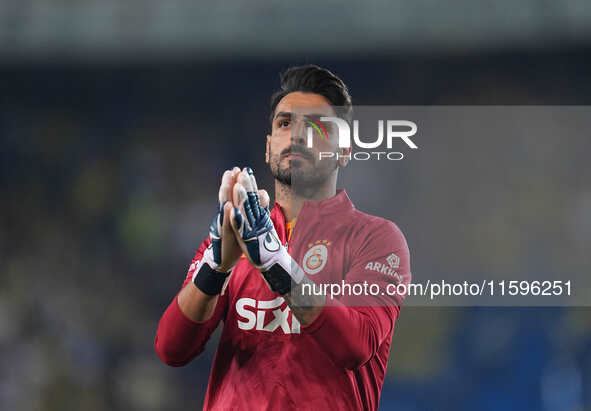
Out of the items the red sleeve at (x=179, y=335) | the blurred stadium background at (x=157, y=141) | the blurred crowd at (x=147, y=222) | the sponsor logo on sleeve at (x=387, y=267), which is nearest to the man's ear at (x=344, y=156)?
the sponsor logo on sleeve at (x=387, y=267)

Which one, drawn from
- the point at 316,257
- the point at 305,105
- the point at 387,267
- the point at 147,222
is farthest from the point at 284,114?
the point at 147,222

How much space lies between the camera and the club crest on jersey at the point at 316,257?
1.59 meters

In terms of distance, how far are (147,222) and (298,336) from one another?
8.92 feet

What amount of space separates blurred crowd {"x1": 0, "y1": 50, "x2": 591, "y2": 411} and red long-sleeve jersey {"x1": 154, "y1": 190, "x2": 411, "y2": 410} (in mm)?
1626

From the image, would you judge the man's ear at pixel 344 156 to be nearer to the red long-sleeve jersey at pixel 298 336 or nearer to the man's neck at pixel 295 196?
the man's neck at pixel 295 196

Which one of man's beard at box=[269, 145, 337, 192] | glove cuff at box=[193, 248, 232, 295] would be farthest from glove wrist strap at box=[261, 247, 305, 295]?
man's beard at box=[269, 145, 337, 192]

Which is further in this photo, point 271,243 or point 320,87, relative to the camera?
point 320,87

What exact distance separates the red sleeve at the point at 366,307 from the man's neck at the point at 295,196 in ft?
0.58

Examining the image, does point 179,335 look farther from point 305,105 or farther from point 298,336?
point 305,105

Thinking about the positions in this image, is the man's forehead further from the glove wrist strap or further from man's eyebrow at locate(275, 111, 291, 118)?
the glove wrist strap

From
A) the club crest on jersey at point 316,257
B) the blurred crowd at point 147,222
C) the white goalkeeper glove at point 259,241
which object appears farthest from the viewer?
the blurred crowd at point 147,222

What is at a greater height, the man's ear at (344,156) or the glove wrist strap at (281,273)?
the man's ear at (344,156)

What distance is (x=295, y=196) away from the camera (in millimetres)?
1666

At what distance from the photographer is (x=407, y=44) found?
3.56 metres
